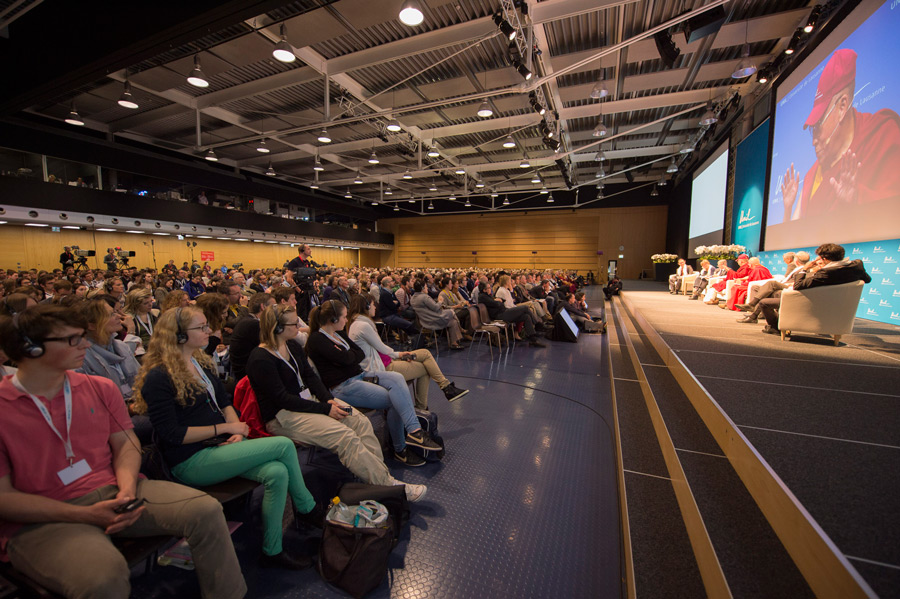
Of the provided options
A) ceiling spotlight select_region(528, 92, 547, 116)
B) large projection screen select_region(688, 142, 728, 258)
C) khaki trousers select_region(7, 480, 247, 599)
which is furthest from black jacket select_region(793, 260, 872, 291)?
large projection screen select_region(688, 142, 728, 258)

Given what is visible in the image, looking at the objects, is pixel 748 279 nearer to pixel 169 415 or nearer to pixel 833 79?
pixel 833 79

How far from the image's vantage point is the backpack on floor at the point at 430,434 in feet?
8.44

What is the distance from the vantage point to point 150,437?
1752 mm

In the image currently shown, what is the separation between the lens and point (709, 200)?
35.5 feet

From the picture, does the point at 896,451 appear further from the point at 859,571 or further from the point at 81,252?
the point at 81,252

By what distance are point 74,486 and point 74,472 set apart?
0.05 meters

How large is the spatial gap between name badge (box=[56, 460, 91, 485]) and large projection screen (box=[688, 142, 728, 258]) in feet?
40.4

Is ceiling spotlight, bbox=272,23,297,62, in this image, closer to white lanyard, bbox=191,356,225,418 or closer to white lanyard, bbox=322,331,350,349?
white lanyard, bbox=322,331,350,349

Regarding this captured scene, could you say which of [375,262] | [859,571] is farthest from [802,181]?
[375,262]

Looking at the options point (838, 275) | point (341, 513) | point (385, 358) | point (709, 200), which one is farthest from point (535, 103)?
point (341, 513)

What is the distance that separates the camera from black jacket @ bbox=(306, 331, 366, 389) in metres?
2.45

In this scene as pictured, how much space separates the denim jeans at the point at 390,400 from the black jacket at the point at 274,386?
390mm

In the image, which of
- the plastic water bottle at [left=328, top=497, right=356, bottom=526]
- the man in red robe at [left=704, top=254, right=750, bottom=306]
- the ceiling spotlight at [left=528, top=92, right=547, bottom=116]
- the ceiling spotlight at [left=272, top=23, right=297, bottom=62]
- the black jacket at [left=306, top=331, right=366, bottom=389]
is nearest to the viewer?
the plastic water bottle at [left=328, top=497, right=356, bottom=526]

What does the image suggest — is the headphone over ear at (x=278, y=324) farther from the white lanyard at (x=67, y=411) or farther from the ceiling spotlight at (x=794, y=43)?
the ceiling spotlight at (x=794, y=43)
